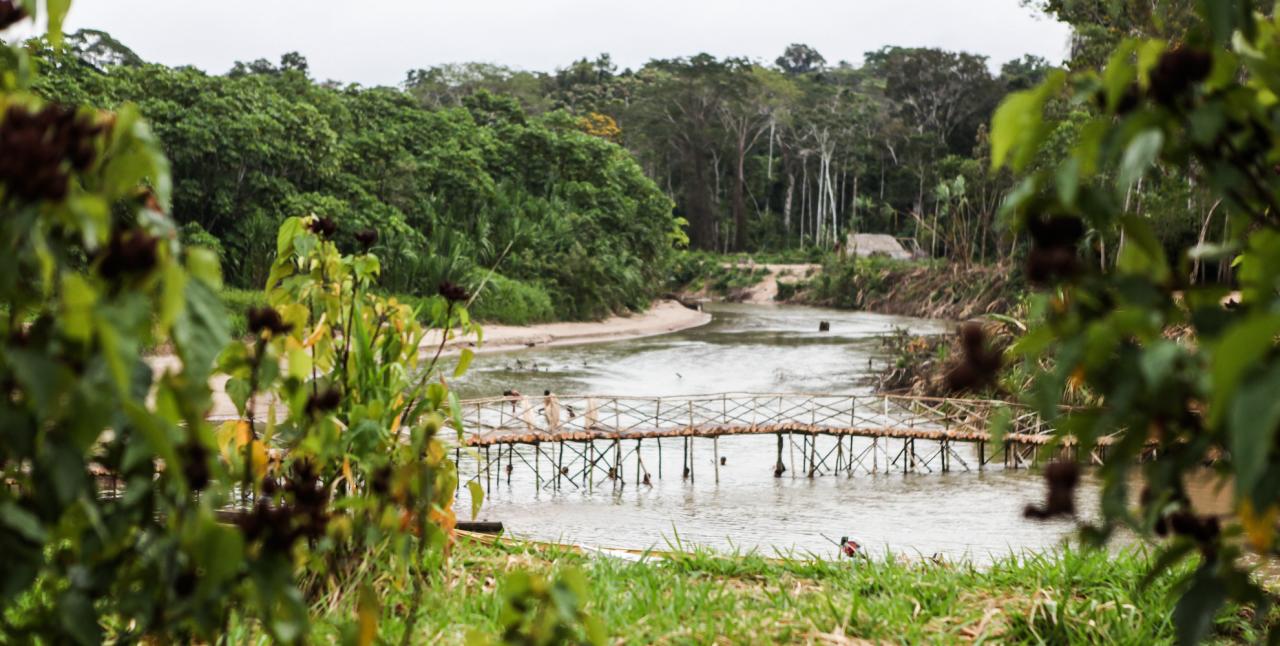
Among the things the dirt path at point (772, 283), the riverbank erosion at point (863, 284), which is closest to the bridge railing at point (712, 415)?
the riverbank erosion at point (863, 284)

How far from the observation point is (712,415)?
18.5 m

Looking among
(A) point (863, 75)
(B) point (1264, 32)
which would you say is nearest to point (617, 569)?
(B) point (1264, 32)

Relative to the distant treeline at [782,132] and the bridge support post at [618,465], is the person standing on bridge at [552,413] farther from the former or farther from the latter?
the distant treeline at [782,132]

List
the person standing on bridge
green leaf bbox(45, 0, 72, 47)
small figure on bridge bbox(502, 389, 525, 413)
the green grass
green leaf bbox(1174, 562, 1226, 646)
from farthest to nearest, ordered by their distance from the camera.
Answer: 1. the person standing on bridge
2. small figure on bridge bbox(502, 389, 525, 413)
3. the green grass
4. green leaf bbox(45, 0, 72, 47)
5. green leaf bbox(1174, 562, 1226, 646)

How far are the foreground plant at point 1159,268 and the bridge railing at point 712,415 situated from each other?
843cm

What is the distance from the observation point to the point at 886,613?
3.06m

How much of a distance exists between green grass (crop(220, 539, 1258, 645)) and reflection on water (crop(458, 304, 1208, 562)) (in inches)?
75.3

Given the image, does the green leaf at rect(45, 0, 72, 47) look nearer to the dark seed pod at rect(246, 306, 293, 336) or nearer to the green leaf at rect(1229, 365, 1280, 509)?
the dark seed pod at rect(246, 306, 293, 336)

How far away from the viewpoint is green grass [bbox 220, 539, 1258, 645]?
9.26 ft

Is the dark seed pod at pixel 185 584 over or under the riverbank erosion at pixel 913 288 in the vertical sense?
over

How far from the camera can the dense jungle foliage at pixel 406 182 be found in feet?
74.9

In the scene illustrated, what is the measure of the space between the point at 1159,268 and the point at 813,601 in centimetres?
218

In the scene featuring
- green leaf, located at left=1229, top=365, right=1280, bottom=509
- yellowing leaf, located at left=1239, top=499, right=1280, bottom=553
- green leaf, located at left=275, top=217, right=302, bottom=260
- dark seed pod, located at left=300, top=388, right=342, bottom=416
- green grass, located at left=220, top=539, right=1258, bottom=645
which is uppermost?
green leaf, located at left=275, top=217, right=302, bottom=260

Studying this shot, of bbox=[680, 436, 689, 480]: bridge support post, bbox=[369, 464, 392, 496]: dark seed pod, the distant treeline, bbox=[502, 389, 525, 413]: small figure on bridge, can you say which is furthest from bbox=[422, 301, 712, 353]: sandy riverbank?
bbox=[369, 464, 392, 496]: dark seed pod
